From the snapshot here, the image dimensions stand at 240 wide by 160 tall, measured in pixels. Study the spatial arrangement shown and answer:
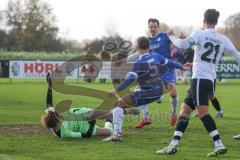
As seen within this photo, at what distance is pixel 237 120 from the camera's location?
14.3m

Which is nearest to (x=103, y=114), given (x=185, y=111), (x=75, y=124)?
(x=75, y=124)

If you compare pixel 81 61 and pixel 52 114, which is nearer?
pixel 52 114


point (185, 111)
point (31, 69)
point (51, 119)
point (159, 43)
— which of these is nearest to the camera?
point (185, 111)

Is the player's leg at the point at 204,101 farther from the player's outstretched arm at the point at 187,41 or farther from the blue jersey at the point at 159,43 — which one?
the blue jersey at the point at 159,43

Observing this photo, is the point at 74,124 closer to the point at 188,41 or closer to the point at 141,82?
the point at 141,82

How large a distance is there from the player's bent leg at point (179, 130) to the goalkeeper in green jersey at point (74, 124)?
2.18m

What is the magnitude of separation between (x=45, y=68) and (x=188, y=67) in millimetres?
26254

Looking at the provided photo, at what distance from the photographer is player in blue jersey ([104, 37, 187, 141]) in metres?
10.2

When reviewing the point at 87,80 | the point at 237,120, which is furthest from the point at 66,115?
the point at 87,80

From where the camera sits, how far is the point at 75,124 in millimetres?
10586

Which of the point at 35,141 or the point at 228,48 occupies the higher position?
the point at 228,48

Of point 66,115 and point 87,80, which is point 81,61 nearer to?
point 87,80

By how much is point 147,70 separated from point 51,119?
79.4 inches

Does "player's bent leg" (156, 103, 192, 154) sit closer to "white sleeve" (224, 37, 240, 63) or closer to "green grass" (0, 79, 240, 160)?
"green grass" (0, 79, 240, 160)
